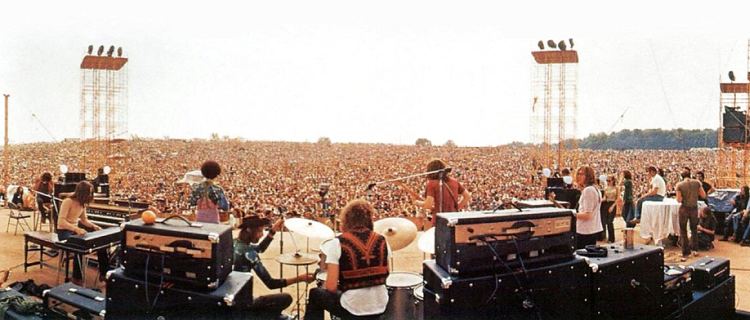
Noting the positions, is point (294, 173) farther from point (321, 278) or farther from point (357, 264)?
point (357, 264)

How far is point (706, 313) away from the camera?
4.58 m

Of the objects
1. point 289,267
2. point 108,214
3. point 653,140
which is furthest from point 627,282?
point 653,140

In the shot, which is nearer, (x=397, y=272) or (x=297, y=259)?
(x=397, y=272)

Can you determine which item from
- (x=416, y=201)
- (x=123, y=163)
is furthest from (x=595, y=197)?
(x=123, y=163)

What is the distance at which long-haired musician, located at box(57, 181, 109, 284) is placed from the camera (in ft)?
20.4

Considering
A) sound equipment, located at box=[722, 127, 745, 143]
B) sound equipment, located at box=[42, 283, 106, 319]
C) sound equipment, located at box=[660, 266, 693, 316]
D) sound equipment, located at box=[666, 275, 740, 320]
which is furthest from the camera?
sound equipment, located at box=[722, 127, 745, 143]

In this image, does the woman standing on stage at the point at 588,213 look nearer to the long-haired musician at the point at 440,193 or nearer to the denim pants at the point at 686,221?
the long-haired musician at the point at 440,193

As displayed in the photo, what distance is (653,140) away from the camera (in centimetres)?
9881

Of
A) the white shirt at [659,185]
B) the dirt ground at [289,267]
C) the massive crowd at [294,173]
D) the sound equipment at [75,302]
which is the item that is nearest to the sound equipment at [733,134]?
the massive crowd at [294,173]

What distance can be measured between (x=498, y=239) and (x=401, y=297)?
38.5 inches

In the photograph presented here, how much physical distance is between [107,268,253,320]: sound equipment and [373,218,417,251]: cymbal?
151cm

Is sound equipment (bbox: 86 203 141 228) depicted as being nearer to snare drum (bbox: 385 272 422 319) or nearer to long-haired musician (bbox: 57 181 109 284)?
long-haired musician (bbox: 57 181 109 284)

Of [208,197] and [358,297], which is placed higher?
[208,197]

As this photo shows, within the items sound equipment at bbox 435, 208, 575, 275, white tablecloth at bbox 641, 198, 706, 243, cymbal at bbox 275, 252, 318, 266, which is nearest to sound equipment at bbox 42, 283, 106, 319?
cymbal at bbox 275, 252, 318, 266
